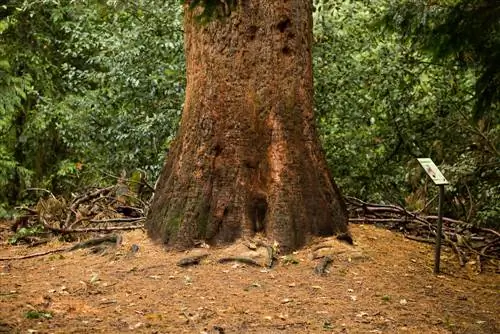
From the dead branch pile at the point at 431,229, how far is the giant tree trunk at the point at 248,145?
6.50 feet

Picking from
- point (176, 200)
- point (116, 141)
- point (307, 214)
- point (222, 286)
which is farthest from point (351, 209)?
point (116, 141)

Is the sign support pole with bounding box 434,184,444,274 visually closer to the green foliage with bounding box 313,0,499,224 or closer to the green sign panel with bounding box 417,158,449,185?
the green sign panel with bounding box 417,158,449,185

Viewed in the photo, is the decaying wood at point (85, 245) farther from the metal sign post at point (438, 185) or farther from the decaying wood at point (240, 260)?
the metal sign post at point (438, 185)

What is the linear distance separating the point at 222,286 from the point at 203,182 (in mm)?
1313

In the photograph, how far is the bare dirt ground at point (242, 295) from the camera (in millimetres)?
5332

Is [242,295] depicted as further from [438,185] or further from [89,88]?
[89,88]

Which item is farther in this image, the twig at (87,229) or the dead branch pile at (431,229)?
the twig at (87,229)

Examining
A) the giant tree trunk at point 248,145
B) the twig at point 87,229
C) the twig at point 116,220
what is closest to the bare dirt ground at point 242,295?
the giant tree trunk at point 248,145

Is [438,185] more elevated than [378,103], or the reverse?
[378,103]

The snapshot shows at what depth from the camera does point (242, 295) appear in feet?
19.6

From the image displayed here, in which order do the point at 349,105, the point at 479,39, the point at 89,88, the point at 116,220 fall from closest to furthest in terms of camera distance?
the point at 479,39, the point at 116,220, the point at 349,105, the point at 89,88

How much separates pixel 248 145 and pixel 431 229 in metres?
3.19

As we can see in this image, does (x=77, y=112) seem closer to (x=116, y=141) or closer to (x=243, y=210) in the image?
(x=116, y=141)

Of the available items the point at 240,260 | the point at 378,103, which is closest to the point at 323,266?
the point at 240,260
